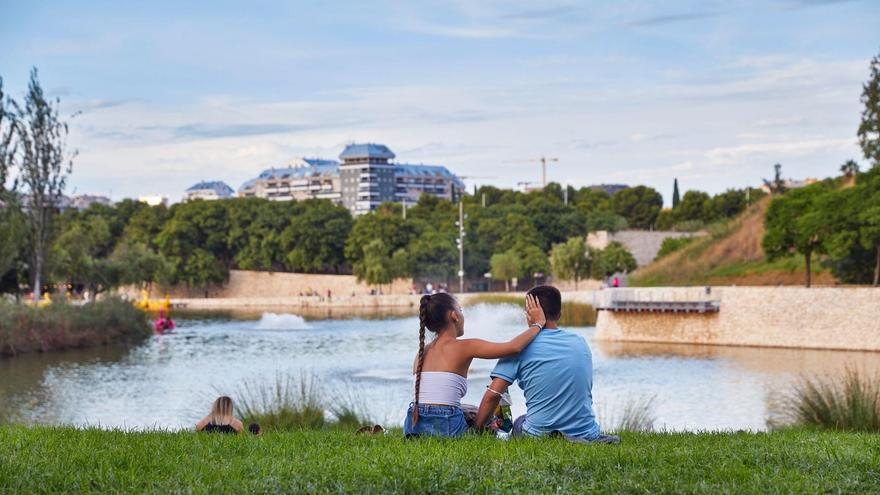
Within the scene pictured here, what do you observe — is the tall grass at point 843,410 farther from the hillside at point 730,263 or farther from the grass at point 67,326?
the hillside at point 730,263

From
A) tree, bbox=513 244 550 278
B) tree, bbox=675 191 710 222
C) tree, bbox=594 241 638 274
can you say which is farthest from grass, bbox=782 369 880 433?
tree, bbox=675 191 710 222

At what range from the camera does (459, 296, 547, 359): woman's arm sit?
658 centimetres

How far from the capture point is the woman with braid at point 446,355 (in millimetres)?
6629

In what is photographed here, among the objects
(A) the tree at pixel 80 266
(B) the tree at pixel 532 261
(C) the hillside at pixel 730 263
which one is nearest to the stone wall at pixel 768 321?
(C) the hillside at pixel 730 263

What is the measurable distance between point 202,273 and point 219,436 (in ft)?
264

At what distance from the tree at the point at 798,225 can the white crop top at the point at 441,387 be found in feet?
104

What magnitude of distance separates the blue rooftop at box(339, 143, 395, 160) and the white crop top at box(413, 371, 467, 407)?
169m

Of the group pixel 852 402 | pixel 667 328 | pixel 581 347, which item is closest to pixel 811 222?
pixel 667 328

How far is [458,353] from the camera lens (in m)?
6.69

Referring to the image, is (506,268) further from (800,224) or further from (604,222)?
(800,224)

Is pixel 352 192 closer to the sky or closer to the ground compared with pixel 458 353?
closer to the sky

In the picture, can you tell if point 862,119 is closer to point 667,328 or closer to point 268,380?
point 667,328

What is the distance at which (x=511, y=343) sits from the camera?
6.60 metres

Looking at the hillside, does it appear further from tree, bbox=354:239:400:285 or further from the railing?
Result: tree, bbox=354:239:400:285
